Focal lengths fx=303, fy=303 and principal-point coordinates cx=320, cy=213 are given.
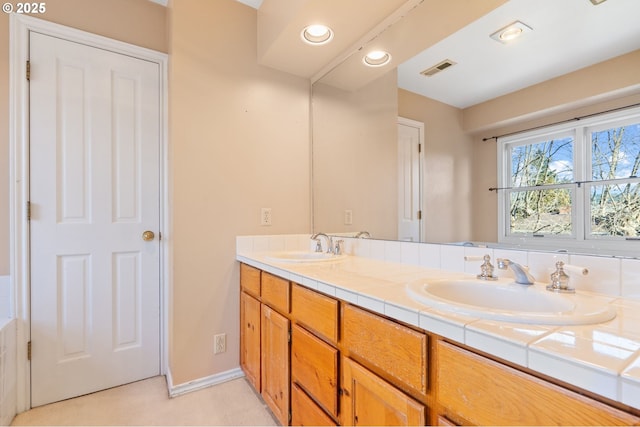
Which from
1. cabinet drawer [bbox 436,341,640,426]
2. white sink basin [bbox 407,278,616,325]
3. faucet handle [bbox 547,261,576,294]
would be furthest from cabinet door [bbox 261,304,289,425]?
faucet handle [bbox 547,261,576,294]

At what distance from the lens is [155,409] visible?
1.64 meters

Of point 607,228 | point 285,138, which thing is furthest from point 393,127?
point 607,228

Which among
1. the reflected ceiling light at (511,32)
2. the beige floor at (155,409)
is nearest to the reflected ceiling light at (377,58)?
the reflected ceiling light at (511,32)

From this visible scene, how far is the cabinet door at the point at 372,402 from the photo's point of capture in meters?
0.78

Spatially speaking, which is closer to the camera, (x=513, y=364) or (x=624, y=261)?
(x=513, y=364)

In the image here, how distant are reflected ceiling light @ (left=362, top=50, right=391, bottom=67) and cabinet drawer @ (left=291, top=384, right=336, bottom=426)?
1.73 metres

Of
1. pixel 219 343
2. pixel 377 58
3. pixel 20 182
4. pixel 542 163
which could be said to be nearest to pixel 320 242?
pixel 219 343

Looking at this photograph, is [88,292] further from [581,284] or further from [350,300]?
[581,284]

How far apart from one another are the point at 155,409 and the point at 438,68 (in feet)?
7.59

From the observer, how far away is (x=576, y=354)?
51cm

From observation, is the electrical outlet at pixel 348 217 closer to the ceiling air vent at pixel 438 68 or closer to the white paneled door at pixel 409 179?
the white paneled door at pixel 409 179

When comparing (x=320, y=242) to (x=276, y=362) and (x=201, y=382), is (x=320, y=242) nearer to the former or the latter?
(x=276, y=362)

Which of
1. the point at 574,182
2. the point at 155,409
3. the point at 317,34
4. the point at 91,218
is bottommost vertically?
the point at 155,409

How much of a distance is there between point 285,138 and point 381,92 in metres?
0.74
